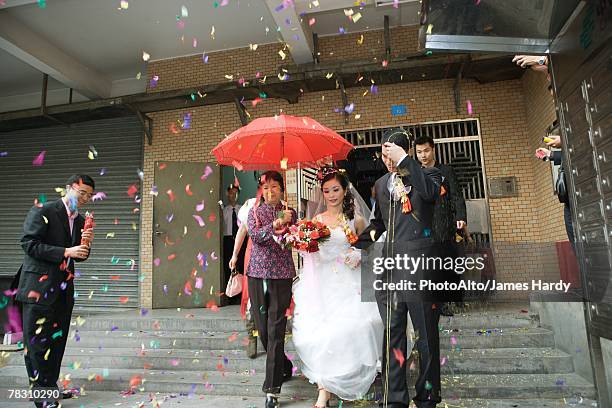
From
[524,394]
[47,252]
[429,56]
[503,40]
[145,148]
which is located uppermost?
[429,56]

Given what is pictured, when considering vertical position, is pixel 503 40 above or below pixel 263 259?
→ above

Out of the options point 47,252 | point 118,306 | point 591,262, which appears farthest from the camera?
point 118,306

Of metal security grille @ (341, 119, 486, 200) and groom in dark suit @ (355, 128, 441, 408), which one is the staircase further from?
metal security grille @ (341, 119, 486, 200)

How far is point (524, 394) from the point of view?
3.49 metres

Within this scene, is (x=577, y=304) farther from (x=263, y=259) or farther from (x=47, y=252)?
(x=47, y=252)

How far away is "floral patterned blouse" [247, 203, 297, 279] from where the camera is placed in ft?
12.1

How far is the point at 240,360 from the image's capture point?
4480mm

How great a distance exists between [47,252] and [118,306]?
18.8 ft

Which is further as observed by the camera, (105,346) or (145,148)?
(145,148)

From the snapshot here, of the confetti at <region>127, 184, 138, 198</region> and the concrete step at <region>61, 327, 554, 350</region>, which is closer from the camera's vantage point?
the concrete step at <region>61, 327, 554, 350</region>

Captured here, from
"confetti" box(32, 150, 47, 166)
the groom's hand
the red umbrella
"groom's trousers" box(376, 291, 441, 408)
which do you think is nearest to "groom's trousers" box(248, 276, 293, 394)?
"groom's trousers" box(376, 291, 441, 408)

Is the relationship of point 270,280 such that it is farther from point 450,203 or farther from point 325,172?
point 450,203

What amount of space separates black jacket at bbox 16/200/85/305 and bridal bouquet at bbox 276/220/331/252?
6.70ft

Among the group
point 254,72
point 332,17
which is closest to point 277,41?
point 254,72
